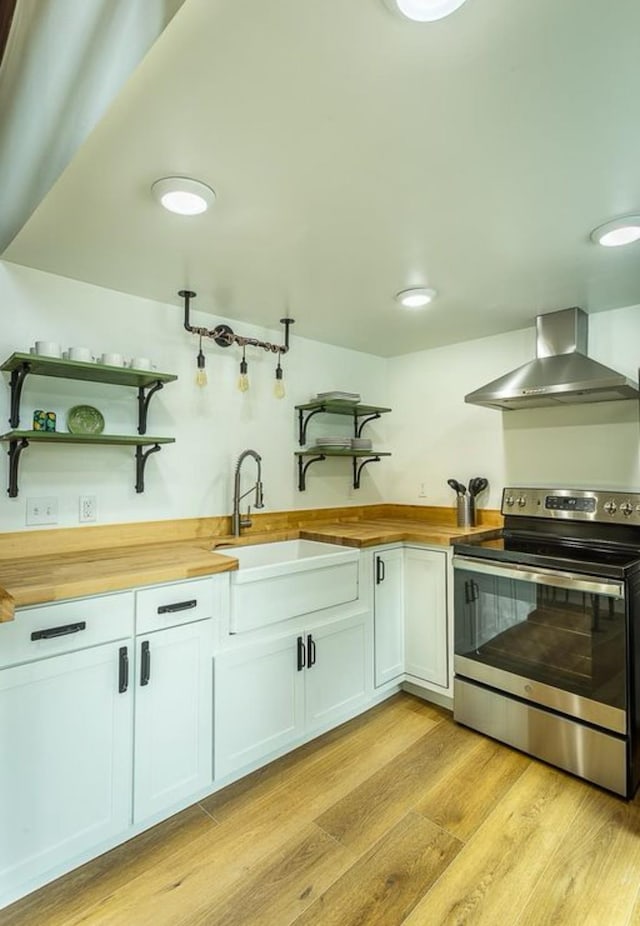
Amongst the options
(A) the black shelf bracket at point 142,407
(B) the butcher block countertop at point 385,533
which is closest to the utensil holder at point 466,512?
(B) the butcher block countertop at point 385,533

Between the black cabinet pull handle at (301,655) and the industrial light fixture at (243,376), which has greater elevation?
the industrial light fixture at (243,376)

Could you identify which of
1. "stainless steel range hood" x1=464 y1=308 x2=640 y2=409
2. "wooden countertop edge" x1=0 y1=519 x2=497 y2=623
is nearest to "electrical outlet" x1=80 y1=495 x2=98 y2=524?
"wooden countertop edge" x1=0 y1=519 x2=497 y2=623

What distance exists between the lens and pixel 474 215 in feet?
5.33

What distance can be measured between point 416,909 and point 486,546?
4.78ft

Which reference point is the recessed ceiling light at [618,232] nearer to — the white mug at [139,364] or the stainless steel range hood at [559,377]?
the stainless steel range hood at [559,377]

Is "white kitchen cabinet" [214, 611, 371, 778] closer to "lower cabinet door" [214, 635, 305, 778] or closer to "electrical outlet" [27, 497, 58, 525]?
"lower cabinet door" [214, 635, 305, 778]

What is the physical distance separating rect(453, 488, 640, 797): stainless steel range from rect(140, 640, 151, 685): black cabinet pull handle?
1514 mm

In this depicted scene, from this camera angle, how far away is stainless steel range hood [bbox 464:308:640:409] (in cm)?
221

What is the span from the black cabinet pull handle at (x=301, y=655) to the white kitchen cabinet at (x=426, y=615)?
771mm

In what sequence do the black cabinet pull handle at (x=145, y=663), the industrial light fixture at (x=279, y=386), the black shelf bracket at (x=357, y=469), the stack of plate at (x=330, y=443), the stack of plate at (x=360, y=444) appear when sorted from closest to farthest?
the black cabinet pull handle at (x=145, y=663), the industrial light fixture at (x=279, y=386), the stack of plate at (x=330, y=443), the stack of plate at (x=360, y=444), the black shelf bracket at (x=357, y=469)

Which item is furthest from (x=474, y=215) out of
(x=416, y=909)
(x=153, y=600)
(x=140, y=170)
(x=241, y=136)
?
(x=416, y=909)

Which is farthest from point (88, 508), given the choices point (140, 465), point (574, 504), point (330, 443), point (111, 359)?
point (574, 504)

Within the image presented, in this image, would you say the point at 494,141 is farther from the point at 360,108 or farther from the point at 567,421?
the point at 567,421

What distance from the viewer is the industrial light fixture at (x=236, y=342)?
2428 mm
